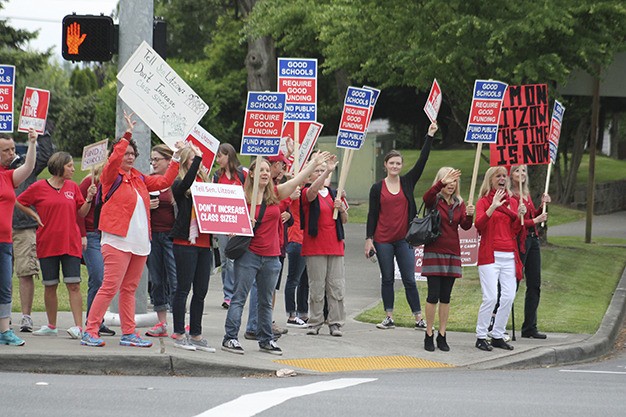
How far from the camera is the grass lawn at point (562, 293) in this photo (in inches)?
580

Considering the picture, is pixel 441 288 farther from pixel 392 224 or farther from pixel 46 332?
pixel 46 332

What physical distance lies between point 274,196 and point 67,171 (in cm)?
197

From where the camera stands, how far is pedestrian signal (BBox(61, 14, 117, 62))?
12.0m

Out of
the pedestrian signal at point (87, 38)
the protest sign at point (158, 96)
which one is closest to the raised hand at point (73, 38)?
the pedestrian signal at point (87, 38)

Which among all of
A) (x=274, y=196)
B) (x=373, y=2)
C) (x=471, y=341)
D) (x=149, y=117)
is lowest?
(x=471, y=341)

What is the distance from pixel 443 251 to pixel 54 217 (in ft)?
12.5

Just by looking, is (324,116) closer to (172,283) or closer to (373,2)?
(373,2)

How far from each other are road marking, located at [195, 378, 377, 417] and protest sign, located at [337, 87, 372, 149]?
4.00 m

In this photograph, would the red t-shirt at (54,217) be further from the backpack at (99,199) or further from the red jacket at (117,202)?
the red jacket at (117,202)

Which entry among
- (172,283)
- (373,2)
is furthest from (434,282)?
(373,2)

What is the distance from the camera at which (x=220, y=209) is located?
A: 10859 mm

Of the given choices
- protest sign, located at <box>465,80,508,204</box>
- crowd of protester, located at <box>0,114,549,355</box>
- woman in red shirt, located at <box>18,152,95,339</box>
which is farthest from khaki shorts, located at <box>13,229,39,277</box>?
protest sign, located at <box>465,80,508,204</box>

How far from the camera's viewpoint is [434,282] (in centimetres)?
1209

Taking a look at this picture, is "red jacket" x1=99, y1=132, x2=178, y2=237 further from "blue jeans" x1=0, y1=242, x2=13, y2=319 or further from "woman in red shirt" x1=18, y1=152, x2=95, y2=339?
"blue jeans" x1=0, y1=242, x2=13, y2=319
